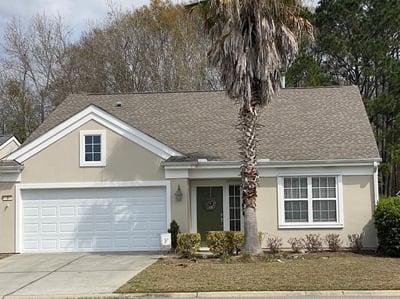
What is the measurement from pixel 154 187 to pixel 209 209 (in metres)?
2.16

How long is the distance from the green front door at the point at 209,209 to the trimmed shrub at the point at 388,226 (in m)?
5.33

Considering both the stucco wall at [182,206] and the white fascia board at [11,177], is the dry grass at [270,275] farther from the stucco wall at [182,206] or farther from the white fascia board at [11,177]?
the white fascia board at [11,177]

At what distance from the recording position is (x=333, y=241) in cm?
1898

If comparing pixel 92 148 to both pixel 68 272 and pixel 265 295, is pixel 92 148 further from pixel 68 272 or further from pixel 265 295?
pixel 265 295

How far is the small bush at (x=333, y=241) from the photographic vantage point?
62.0 feet

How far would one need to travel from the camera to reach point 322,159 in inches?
762

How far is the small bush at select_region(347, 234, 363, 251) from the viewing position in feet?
62.2

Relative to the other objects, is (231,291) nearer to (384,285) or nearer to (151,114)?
(384,285)

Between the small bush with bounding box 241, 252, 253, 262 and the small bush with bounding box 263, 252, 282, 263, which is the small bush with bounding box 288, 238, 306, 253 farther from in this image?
the small bush with bounding box 241, 252, 253, 262

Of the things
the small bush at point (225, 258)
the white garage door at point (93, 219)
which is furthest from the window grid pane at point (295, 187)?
the white garage door at point (93, 219)

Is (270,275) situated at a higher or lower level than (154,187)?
lower

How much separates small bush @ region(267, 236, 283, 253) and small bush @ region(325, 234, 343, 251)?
156cm

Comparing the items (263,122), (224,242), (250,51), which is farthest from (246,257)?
(263,122)

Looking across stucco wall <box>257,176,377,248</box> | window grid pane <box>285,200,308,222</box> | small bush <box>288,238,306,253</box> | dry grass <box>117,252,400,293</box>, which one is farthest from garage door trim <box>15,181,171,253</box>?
small bush <box>288,238,306,253</box>
